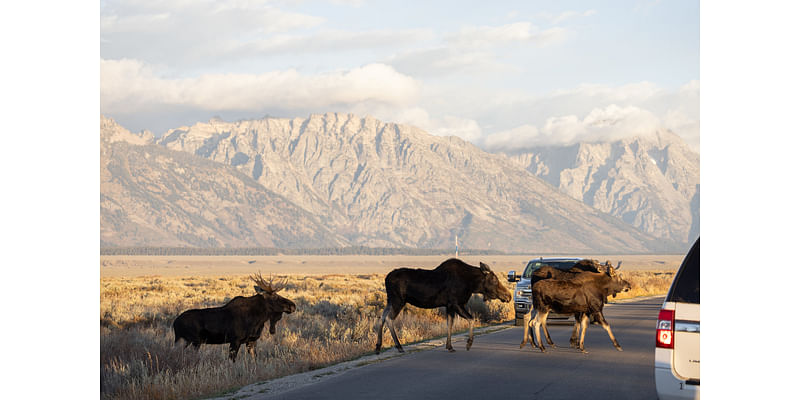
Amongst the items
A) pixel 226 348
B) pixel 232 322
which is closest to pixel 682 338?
pixel 232 322

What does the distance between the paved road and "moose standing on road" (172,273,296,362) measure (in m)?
2.26

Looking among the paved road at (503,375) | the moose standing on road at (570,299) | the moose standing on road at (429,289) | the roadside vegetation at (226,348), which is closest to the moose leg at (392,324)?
the moose standing on road at (429,289)

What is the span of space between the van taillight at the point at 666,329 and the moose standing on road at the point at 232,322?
8378mm

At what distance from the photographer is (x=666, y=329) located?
880 cm

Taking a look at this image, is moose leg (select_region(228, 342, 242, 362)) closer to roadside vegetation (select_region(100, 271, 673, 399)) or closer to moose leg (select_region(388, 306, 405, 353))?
roadside vegetation (select_region(100, 271, 673, 399))

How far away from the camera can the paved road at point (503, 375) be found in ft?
40.1

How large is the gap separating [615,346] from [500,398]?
6702mm

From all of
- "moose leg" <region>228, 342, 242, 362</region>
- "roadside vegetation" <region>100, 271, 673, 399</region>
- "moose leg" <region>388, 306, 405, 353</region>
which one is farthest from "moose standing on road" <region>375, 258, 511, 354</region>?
"moose leg" <region>228, 342, 242, 362</region>

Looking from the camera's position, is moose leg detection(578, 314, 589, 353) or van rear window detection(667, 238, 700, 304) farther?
moose leg detection(578, 314, 589, 353)

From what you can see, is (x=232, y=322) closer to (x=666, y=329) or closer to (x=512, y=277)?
(x=666, y=329)

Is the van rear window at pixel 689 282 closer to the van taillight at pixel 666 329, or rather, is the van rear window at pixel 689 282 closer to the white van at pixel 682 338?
the white van at pixel 682 338

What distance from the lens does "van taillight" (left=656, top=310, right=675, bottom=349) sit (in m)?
8.75

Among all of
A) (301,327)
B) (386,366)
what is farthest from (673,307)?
(301,327)
